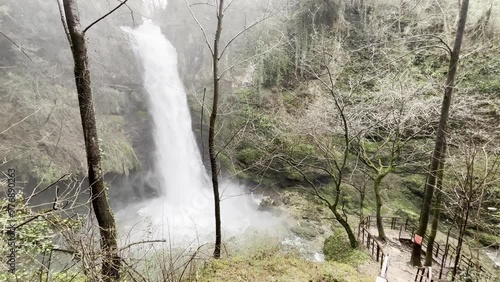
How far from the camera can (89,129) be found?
14.1 feet

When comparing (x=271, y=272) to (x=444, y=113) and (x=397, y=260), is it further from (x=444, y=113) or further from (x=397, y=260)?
(x=397, y=260)

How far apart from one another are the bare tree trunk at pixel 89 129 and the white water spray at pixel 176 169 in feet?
27.1

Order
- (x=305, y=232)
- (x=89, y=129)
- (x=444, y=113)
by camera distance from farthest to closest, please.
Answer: (x=305, y=232) → (x=444, y=113) → (x=89, y=129)

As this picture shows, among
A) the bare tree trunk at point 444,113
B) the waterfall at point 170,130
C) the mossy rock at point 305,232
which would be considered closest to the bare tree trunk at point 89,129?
the bare tree trunk at point 444,113

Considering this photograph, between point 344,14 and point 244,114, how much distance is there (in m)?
9.98

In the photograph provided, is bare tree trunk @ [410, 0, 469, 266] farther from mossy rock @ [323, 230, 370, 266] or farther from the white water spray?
the white water spray

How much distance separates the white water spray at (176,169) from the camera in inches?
563

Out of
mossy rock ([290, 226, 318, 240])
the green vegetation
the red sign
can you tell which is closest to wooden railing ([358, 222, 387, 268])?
the red sign

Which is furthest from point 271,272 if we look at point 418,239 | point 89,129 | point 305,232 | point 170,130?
point 170,130

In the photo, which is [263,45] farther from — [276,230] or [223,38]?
[276,230]

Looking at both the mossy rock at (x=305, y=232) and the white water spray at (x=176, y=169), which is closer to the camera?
the mossy rock at (x=305, y=232)

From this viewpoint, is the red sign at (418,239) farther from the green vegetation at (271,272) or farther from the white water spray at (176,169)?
the white water spray at (176,169)

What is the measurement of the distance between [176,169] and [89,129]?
14179 millimetres

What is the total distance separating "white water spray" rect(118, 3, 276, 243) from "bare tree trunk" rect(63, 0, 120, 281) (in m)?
8.26
